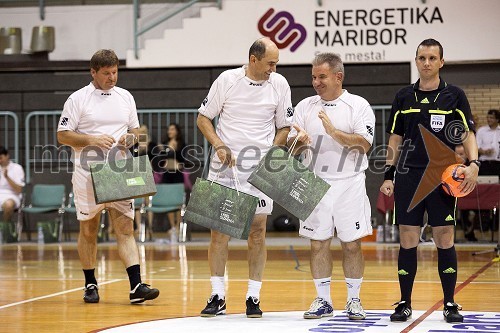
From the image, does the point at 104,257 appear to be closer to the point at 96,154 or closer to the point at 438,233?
the point at 96,154

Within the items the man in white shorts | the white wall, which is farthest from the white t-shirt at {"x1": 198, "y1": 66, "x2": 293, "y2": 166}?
the white wall

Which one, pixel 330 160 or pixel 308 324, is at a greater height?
pixel 330 160

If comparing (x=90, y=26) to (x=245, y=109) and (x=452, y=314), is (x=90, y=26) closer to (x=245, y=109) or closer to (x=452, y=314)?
(x=245, y=109)

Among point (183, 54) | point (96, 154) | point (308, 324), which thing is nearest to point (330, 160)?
point (308, 324)

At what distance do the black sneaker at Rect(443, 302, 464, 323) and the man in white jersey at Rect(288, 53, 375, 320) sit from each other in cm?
62

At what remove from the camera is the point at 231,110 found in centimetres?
700

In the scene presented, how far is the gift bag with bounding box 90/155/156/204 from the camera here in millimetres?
7461

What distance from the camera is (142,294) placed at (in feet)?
25.3

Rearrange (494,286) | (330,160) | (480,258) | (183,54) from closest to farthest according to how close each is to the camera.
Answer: (330,160) → (494,286) → (480,258) → (183,54)

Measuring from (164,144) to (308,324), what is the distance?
36.2ft

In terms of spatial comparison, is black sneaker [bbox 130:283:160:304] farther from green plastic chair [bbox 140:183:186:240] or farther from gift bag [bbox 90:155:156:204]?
green plastic chair [bbox 140:183:186:240]

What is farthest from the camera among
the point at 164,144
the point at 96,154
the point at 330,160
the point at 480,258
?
the point at 164,144

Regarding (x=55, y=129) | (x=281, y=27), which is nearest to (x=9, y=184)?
(x=55, y=129)

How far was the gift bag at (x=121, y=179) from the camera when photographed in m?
7.46
